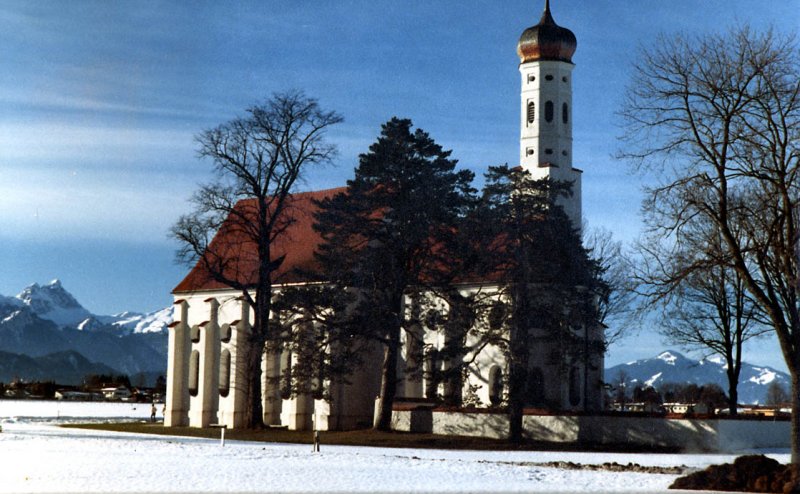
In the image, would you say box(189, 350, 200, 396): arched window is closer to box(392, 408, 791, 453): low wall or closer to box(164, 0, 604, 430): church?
box(164, 0, 604, 430): church

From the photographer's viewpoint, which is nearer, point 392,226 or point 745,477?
point 745,477

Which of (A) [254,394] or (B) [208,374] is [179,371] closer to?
(B) [208,374]

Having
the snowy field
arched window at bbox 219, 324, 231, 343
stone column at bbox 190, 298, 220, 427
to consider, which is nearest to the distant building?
stone column at bbox 190, 298, 220, 427

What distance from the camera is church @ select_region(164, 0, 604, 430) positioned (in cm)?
5406

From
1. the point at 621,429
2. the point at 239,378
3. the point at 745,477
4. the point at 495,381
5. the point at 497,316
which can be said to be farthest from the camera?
the point at 239,378

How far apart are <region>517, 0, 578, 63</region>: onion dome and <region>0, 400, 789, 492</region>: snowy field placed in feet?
92.8

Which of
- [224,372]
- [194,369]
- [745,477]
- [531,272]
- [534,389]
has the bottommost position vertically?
[745,477]

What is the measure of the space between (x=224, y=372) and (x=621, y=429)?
2619 centimetres

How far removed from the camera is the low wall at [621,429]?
41156 mm

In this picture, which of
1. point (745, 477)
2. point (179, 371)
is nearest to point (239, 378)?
point (179, 371)

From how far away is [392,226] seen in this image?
155ft

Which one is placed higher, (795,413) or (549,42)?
(549,42)

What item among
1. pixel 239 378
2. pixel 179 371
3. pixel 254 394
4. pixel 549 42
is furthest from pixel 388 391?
pixel 549 42

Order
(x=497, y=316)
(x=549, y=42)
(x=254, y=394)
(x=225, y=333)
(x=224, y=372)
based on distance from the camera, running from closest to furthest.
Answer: (x=497, y=316)
(x=254, y=394)
(x=549, y=42)
(x=224, y=372)
(x=225, y=333)
